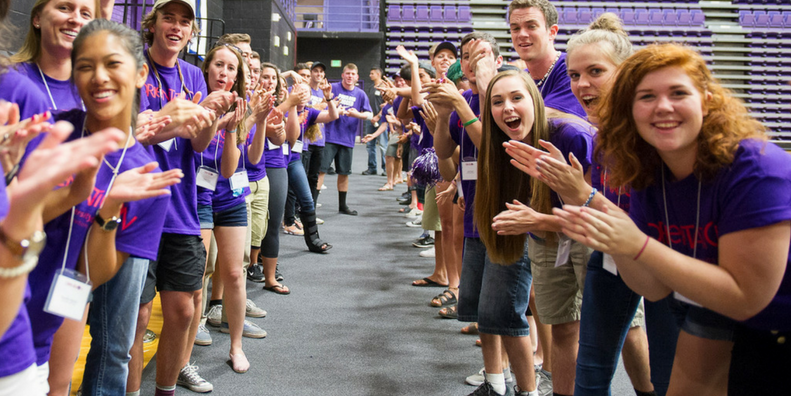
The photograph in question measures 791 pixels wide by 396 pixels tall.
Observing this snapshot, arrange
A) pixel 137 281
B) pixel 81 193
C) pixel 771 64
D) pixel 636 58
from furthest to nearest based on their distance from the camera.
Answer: pixel 771 64, pixel 137 281, pixel 636 58, pixel 81 193

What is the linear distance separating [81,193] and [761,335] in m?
1.51

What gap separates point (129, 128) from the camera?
4.82 feet

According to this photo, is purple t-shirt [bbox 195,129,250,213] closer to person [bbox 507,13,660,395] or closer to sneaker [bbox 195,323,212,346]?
sneaker [bbox 195,323,212,346]

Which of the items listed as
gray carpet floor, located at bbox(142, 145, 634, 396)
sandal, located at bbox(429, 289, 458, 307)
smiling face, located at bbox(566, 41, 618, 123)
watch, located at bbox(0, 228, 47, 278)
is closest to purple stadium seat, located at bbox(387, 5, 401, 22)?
gray carpet floor, located at bbox(142, 145, 634, 396)

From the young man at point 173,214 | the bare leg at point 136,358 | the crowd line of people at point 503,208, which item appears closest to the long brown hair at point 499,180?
the crowd line of people at point 503,208

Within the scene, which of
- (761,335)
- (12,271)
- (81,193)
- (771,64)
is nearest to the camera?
(12,271)

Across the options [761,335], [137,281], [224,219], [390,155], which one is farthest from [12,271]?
[390,155]

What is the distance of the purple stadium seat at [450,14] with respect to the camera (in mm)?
13578

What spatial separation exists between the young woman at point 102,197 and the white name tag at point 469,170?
142 cm

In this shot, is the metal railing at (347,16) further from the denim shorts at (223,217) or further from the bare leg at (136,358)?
the bare leg at (136,358)

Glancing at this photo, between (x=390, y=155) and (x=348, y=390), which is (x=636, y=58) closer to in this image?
(x=348, y=390)

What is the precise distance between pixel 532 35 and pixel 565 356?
4.63ft

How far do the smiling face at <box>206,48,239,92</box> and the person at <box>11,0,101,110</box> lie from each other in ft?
2.55

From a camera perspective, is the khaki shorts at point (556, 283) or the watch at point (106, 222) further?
the khaki shorts at point (556, 283)
